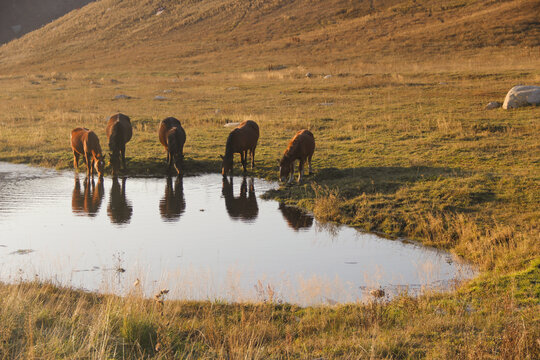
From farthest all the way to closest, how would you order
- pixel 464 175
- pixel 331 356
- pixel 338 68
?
pixel 338 68 < pixel 464 175 < pixel 331 356

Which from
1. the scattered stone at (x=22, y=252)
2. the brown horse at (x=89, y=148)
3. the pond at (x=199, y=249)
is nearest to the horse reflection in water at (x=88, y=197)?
the pond at (x=199, y=249)

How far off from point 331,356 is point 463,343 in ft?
4.49

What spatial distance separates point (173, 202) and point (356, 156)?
20.7ft

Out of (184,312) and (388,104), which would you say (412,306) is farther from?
(388,104)

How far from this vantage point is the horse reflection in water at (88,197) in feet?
43.4

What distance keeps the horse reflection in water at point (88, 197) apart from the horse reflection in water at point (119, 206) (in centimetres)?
30

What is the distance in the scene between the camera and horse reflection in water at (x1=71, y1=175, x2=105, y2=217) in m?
13.2

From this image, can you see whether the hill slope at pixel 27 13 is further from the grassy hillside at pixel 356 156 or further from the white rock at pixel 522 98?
the white rock at pixel 522 98

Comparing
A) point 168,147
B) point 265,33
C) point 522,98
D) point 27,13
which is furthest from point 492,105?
point 27,13

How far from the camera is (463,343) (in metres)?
5.46

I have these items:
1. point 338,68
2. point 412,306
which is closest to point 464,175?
point 412,306

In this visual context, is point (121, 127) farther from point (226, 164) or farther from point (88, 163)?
point (226, 164)

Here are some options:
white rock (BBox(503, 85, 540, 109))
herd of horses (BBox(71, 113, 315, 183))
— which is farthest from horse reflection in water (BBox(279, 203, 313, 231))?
white rock (BBox(503, 85, 540, 109))

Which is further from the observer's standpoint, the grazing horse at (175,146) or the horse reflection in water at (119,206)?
the grazing horse at (175,146)
